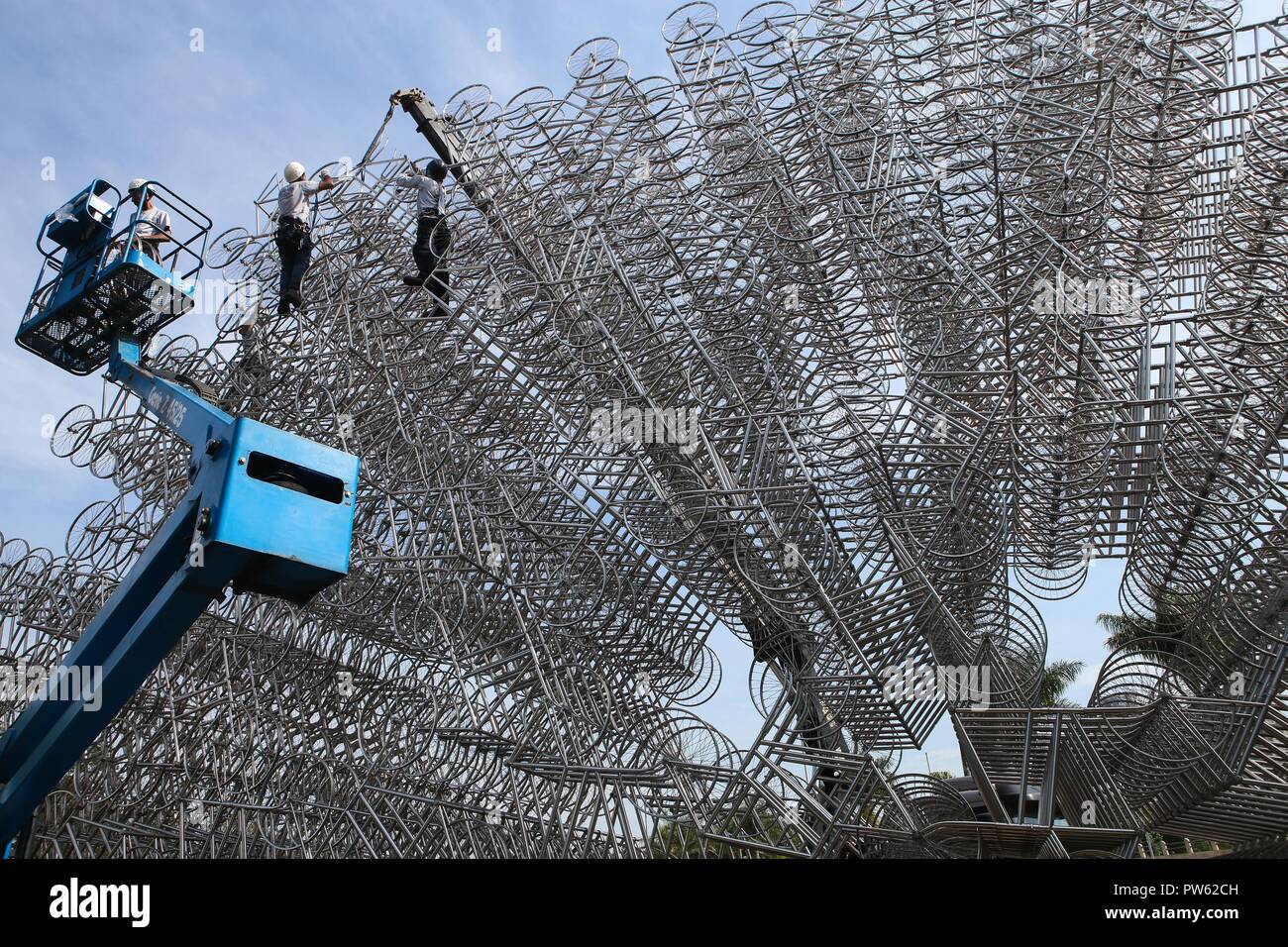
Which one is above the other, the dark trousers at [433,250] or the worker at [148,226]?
the dark trousers at [433,250]

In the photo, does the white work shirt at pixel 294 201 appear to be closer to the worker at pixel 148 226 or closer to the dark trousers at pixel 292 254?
the dark trousers at pixel 292 254

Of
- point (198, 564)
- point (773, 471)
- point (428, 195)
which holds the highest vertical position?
point (428, 195)

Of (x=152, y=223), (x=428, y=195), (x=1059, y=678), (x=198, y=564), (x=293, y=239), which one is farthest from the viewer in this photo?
(x=1059, y=678)

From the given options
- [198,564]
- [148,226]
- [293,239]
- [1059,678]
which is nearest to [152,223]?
[148,226]

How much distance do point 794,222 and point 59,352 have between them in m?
8.53

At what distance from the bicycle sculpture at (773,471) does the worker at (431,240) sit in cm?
25

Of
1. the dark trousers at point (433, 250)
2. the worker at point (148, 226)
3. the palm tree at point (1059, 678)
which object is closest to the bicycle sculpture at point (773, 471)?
the dark trousers at point (433, 250)

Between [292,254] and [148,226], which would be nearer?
[148,226]

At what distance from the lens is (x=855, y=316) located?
1570 centimetres

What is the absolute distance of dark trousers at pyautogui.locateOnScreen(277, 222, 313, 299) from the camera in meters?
14.3

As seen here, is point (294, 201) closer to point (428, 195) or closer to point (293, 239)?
point (293, 239)

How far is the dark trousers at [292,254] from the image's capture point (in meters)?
14.3

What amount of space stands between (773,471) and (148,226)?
284 inches

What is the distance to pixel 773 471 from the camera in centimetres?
1314
